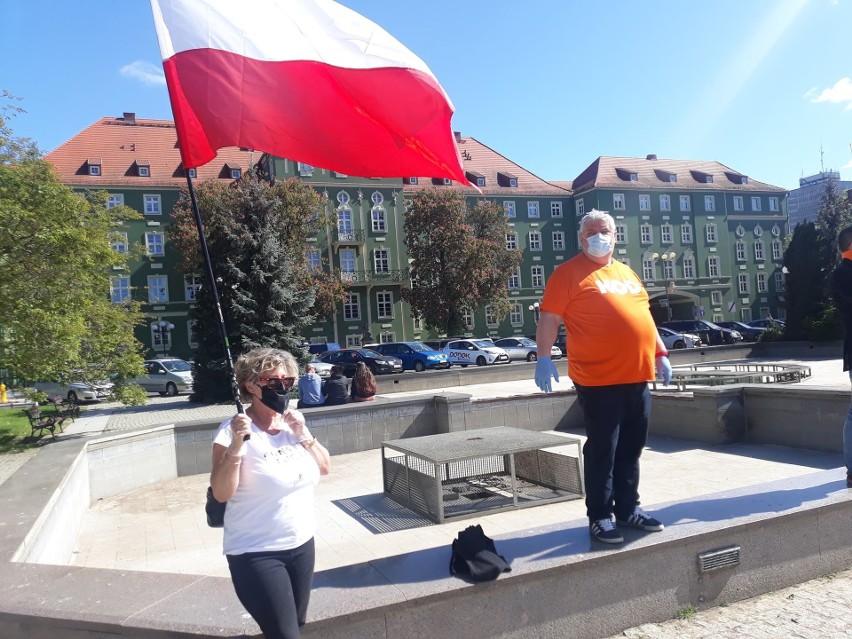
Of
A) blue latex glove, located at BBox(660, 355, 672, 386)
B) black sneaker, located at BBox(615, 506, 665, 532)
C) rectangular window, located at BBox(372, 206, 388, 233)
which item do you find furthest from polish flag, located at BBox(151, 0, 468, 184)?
rectangular window, located at BBox(372, 206, 388, 233)

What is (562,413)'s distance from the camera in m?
12.4

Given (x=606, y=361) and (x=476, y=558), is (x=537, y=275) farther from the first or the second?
(x=476, y=558)

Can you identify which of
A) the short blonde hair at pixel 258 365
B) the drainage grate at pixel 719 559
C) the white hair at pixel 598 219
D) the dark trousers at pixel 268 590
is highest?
the white hair at pixel 598 219

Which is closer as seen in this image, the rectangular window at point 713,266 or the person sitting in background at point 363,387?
the person sitting in background at point 363,387

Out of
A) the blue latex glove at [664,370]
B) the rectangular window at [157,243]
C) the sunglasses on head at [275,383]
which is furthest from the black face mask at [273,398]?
the rectangular window at [157,243]

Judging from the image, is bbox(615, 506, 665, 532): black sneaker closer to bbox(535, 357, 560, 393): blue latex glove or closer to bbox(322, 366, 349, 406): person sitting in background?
bbox(535, 357, 560, 393): blue latex glove

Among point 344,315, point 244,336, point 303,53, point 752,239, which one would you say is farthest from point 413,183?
point 303,53

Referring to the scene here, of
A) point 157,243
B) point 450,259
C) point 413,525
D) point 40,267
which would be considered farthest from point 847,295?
point 157,243

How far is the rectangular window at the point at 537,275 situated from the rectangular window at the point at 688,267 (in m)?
13.3

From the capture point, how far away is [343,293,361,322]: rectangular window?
5241 centimetres

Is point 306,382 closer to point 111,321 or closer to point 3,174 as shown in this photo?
point 111,321

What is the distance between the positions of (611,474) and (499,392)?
15823 millimetres

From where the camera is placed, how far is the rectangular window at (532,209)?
59406 mm

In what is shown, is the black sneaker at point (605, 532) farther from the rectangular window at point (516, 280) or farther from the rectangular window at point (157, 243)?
the rectangular window at point (516, 280)
